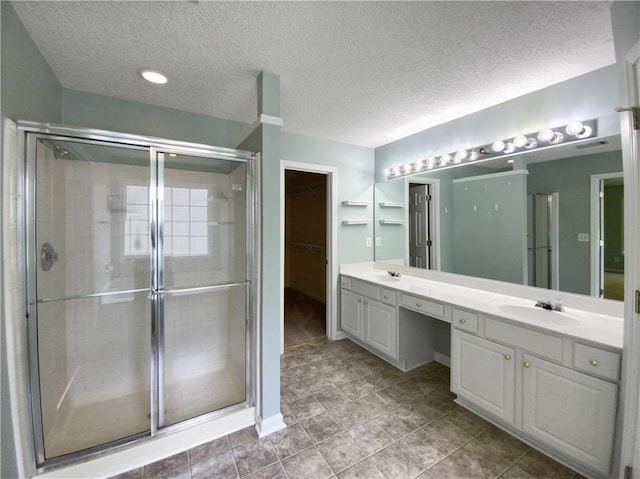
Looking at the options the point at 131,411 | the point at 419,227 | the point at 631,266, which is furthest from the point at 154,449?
the point at 419,227

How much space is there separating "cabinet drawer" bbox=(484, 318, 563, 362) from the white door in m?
1.13

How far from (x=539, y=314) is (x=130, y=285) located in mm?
3221

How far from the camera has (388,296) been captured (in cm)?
259

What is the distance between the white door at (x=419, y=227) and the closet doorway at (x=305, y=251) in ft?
5.32

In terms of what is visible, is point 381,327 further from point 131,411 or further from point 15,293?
point 15,293

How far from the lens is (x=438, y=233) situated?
276 centimetres

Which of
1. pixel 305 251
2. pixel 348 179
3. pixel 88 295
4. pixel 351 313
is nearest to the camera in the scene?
pixel 88 295

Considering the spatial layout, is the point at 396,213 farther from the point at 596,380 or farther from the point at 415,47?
the point at 596,380

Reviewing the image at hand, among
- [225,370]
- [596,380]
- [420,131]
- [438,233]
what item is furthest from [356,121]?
[225,370]

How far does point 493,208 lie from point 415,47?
153cm

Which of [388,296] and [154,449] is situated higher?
[388,296]

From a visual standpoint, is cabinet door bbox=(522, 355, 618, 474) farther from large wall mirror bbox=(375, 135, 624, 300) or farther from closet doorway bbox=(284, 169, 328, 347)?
closet doorway bbox=(284, 169, 328, 347)

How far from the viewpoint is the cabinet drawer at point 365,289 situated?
2.75m

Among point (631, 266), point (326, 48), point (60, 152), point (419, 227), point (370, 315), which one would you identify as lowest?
point (370, 315)
